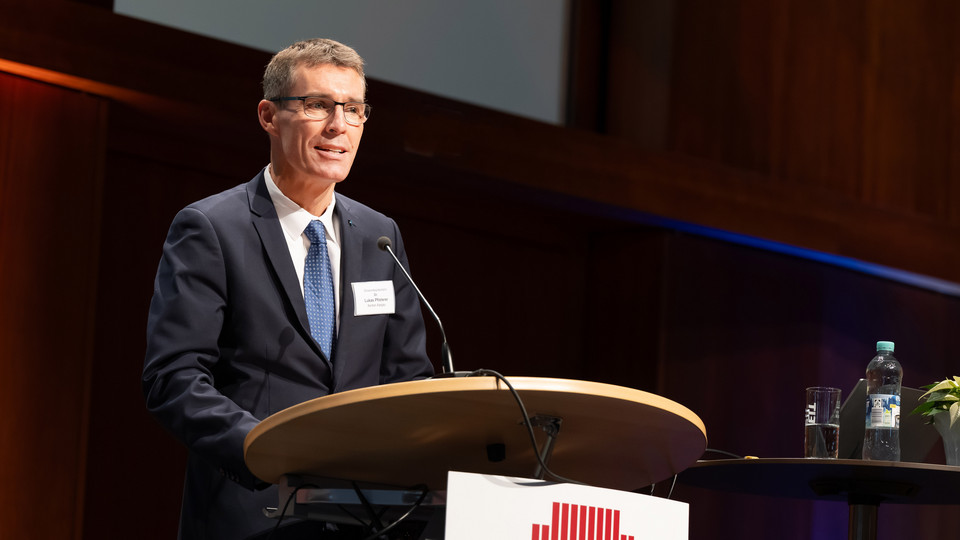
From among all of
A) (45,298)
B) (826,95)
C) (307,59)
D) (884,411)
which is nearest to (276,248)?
(307,59)

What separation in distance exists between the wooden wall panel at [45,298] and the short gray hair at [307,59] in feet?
5.88

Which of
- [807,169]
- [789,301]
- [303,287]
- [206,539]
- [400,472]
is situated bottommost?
[206,539]

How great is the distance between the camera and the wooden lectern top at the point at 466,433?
1.38 metres

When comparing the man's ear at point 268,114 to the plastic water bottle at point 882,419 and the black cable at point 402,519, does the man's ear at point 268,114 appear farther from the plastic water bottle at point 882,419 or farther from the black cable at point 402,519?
the plastic water bottle at point 882,419

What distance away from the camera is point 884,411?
8.64ft

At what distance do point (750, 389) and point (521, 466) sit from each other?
3911 mm

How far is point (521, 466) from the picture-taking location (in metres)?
1.64

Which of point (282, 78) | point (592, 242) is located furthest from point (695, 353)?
point (282, 78)

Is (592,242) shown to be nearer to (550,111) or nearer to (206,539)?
(550,111)

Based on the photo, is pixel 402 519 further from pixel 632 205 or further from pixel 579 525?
pixel 632 205

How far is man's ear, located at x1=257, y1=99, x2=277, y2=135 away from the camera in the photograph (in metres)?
2.19

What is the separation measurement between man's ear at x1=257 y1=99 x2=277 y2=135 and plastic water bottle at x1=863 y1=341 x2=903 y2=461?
147 centimetres

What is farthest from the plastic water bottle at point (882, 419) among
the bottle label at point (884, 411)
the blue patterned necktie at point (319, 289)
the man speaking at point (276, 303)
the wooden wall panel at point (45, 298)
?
the wooden wall panel at point (45, 298)

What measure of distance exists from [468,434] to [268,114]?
96 centimetres
